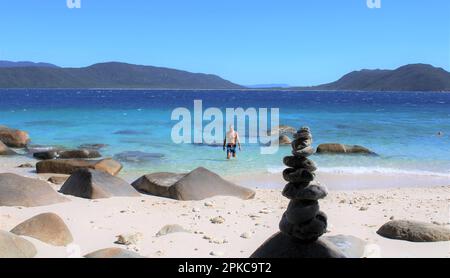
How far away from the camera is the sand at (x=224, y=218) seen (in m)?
7.90

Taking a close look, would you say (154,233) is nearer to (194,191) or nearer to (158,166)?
(194,191)

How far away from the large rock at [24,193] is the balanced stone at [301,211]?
273 inches

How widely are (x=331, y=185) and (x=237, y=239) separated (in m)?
7.42

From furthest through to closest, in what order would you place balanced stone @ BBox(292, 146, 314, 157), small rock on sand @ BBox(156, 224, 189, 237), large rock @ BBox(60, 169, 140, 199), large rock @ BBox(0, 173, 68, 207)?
large rock @ BBox(60, 169, 140, 199), large rock @ BBox(0, 173, 68, 207), small rock on sand @ BBox(156, 224, 189, 237), balanced stone @ BBox(292, 146, 314, 157)

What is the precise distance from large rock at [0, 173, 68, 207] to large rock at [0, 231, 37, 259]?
12.0 feet

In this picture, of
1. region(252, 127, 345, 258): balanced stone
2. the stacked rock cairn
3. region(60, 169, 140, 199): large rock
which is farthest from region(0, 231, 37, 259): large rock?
region(60, 169, 140, 199): large rock

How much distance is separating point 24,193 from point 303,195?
733 cm

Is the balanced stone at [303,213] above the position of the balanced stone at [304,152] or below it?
below

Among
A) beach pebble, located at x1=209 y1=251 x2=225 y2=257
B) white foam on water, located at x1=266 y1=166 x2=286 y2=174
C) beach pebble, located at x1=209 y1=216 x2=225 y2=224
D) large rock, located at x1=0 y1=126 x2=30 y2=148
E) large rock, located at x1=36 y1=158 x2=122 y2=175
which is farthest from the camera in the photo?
large rock, located at x1=0 y1=126 x2=30 y2=148

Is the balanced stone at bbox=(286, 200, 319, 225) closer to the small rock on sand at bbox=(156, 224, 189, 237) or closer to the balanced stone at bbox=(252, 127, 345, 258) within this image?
the balanced stone at bbox=(252, 127, 345, 258)

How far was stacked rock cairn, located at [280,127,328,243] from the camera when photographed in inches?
186

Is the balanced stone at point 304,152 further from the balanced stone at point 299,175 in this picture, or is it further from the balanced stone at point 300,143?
the balanced stone at point 299,175

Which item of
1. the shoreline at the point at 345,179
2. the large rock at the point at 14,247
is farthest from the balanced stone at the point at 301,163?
the shoreline at the point at 345,179

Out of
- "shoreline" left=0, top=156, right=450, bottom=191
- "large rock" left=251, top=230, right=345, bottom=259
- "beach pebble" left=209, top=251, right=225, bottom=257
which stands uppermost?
"large rock" left=251, top=230, right=345, bottom=259
